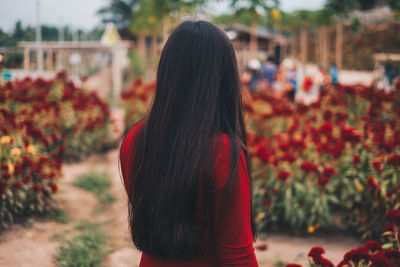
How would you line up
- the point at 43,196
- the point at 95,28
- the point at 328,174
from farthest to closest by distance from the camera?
the point at 95,28
the point at 43,196
the point at 328,174

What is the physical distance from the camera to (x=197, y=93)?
124 cm

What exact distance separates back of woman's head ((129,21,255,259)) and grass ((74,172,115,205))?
12.6ft

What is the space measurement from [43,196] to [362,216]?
3.06 m

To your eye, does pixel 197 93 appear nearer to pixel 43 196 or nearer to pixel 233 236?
pixel 233 236

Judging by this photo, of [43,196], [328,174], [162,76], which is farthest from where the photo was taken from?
[43,196]

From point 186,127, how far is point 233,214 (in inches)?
11.7

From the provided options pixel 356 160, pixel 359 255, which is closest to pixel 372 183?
pixel 356 160

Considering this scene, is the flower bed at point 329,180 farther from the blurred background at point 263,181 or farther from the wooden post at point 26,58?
the wooden post at point 26,58

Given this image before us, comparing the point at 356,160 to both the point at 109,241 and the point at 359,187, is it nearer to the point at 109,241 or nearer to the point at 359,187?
the point at 359,187

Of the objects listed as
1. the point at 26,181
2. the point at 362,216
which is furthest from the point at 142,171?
the point at 362,216

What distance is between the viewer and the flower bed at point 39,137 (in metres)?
3.52

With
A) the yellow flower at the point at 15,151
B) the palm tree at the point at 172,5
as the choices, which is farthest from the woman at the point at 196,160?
the palm tree at the point at 172,5

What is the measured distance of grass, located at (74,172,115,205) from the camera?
503cm

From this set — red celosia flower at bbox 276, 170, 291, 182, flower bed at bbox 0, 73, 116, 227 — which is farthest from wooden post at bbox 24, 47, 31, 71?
red celosia flower at bbox 276, 170, 291, 182
